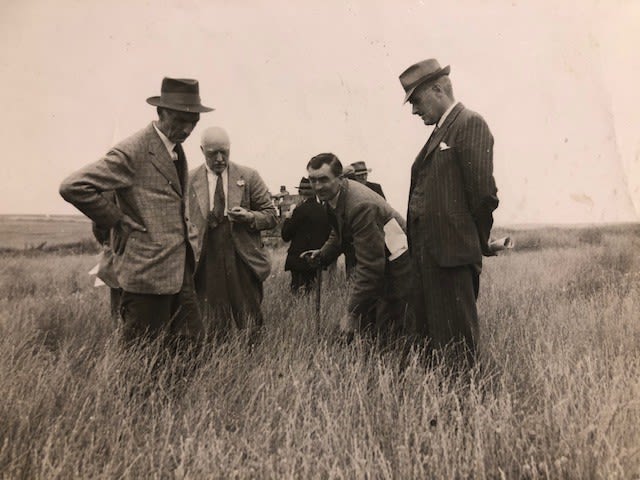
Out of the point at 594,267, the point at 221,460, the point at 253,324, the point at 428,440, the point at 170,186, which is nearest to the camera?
the point at 221,460

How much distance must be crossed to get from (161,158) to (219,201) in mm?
1310

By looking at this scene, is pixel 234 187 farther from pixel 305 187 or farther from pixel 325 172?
pixel 305 187

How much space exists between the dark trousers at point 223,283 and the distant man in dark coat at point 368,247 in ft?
2.92

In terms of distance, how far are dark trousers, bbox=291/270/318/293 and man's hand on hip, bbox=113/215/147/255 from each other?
11.7 feet

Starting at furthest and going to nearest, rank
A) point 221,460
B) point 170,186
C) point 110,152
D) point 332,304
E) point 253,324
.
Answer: point 332,304, point 253,324, point 170,186, point 110,152, point 221,460

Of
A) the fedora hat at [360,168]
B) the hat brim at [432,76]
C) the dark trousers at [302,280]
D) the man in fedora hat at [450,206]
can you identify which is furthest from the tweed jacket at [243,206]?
the fedora hat at [360,168]

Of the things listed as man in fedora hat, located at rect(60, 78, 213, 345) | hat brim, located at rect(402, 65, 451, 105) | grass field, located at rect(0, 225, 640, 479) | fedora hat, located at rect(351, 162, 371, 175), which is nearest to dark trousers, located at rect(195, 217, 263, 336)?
grass field, located at rect(0, 225, 640, 479)

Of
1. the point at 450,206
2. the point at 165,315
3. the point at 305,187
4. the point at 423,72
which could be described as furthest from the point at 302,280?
the point at 423,72

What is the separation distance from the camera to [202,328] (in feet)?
12.0

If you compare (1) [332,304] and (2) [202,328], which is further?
(1) [332,304]

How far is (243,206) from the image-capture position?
4.67 m

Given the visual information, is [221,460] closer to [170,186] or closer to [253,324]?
[170,186]

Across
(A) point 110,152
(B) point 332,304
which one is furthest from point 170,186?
(B) point 332,304

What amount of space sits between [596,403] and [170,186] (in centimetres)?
246
